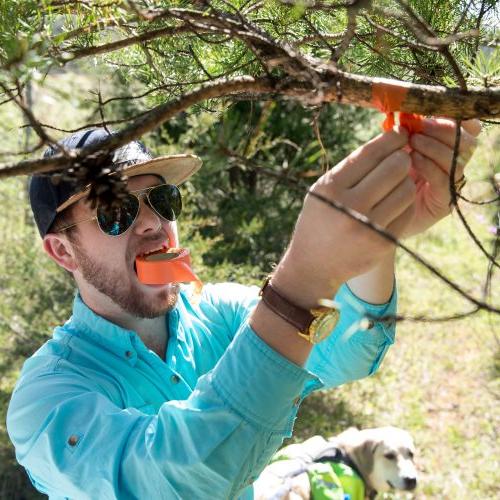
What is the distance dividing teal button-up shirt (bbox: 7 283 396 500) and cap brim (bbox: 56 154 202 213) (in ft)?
1.20

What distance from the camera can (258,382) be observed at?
1.10m

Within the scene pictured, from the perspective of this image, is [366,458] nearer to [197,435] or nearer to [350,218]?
[197,435]

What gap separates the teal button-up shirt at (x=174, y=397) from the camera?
112 cm

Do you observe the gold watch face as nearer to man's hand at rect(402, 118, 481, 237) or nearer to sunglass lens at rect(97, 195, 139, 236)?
man's hand at rect(402, 118, 481, 237)

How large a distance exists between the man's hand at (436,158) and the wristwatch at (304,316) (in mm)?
182

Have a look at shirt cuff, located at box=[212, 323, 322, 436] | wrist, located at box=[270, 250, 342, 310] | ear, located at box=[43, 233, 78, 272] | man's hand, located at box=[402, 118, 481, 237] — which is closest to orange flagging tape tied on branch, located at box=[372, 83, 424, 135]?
man's hand, located at box=[402, 118, 481, 237]

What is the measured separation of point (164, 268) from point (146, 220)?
15cm

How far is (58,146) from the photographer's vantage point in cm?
85

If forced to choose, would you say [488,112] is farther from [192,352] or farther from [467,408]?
[467,408]

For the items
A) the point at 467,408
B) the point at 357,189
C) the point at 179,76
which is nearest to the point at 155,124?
the point at 357,189

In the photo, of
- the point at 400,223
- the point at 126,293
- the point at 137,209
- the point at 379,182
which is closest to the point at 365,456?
the point at 126,293

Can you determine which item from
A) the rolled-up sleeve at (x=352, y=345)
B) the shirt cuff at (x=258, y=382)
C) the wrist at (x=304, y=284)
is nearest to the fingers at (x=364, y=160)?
the wrist at (x=304, y=284)

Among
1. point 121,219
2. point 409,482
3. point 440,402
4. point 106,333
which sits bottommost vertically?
point 106,333

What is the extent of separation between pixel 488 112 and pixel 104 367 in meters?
1.17
